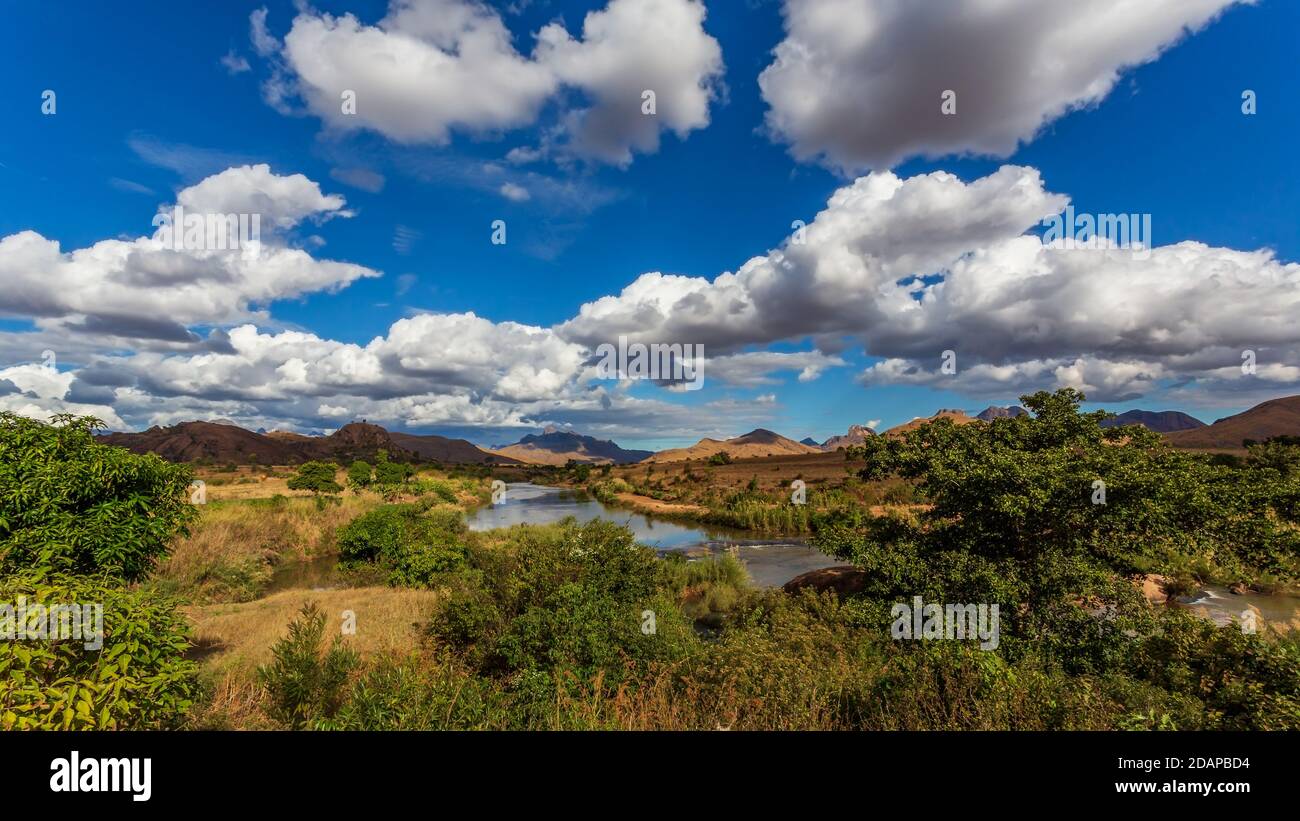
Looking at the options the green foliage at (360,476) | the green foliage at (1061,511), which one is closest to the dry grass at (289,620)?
the green foliage at (1061,511)

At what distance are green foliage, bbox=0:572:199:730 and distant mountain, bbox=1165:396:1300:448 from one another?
133 m

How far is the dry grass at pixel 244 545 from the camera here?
76.1 feet

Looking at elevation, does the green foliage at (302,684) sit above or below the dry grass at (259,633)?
above

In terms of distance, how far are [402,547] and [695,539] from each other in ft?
69.1

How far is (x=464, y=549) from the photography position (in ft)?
86.6

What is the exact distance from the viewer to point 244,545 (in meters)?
28.6

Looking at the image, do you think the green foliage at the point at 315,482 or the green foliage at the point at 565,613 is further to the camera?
the green foliage at the point at 315,482

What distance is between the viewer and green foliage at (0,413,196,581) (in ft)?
26.3

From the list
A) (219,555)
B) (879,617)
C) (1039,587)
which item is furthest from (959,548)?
(219,555)

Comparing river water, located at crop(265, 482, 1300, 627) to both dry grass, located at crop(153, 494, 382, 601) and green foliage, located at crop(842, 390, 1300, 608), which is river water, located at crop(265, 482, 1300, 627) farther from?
green foliage, located at crop(842, 390, 1300, 608)

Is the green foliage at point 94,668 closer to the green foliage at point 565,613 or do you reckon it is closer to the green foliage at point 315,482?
the green foliage at point 565,613

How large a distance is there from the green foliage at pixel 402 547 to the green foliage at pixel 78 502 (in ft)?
48.2
